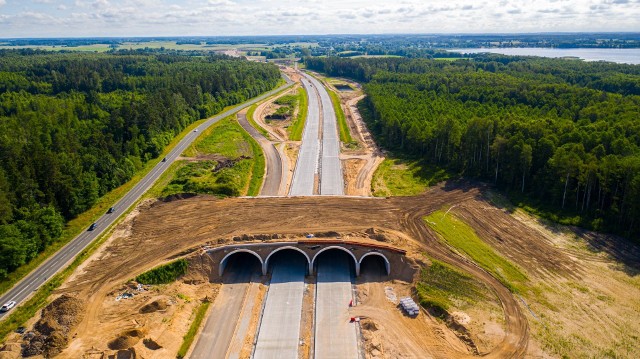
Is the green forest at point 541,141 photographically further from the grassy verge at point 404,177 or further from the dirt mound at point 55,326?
the dirt mound at point 55,326

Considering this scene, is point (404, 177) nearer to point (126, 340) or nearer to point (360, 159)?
point (360, 159)

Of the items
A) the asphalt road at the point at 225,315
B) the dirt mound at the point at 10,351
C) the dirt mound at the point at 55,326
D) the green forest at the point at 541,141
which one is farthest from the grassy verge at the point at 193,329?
the green forest at the point at 541,141

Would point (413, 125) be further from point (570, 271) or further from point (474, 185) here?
point (570, 271)

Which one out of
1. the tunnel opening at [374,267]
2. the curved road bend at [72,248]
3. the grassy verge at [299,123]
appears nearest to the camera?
the curved road bend at [72,248]

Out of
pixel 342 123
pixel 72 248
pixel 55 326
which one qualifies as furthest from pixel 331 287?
pixel 342 123

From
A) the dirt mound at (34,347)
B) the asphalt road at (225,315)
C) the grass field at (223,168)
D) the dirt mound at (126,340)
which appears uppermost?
the grass field at (223,168)

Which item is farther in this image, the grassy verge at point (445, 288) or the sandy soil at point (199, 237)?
the grassy verge at point (445, 288)
